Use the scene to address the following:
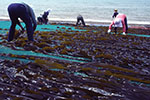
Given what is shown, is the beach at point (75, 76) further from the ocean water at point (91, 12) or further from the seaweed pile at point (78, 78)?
the ocean water at point (91, 12)

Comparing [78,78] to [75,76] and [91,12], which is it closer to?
[75,76]

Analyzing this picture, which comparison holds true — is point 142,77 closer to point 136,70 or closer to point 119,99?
point 136,70

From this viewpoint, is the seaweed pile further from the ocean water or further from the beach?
the ocean water

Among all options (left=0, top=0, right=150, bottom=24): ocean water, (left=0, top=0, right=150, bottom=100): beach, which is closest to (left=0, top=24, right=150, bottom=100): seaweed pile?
(left=0, top=0, right=150, bottom=100): beach

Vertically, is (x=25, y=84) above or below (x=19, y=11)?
below

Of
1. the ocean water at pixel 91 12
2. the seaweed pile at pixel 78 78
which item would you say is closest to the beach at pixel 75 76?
the seaweed pile at pixel 78 78

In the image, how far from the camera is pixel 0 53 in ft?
15.7

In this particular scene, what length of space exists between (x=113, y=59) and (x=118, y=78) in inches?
51.8

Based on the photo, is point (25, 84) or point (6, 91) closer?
point (6, 91)

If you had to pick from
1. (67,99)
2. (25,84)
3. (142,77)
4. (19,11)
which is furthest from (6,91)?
(19,11)

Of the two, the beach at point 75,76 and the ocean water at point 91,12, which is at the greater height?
the ocean water at point 91,12

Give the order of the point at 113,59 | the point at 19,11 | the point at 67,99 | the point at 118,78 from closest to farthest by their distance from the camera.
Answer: the point at 67,99 → the point at 118,78 → the point at 113,59 → the point at 19,11

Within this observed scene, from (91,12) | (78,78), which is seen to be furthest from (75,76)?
(91,12)

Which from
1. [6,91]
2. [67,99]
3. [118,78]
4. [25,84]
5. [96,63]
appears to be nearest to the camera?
[67,99]
